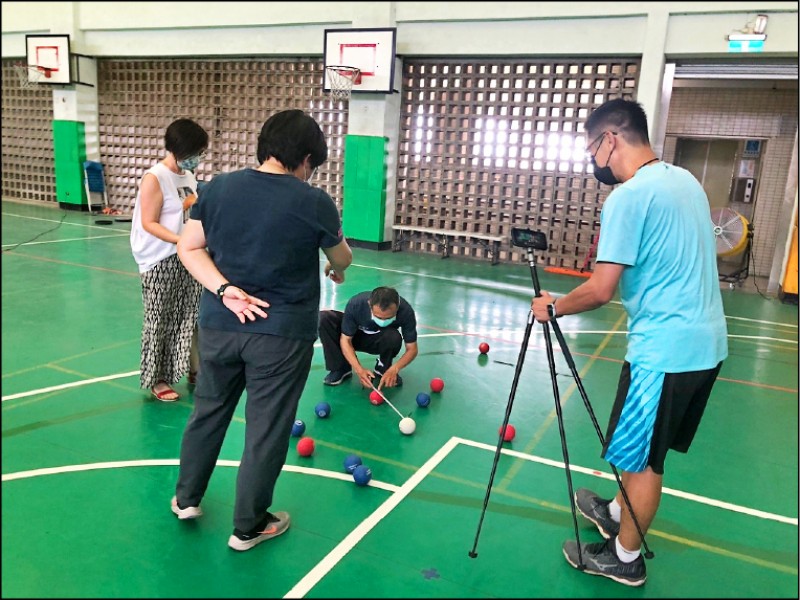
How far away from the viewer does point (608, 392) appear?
474 centimetres

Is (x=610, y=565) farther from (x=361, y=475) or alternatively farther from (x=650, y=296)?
(x=361, y=475)

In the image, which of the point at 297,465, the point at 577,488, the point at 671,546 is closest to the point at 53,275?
the point at 297,465

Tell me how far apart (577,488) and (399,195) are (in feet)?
28.4

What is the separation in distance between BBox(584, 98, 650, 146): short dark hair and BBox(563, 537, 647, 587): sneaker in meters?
1.58

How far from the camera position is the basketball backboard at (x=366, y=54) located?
10.2 m

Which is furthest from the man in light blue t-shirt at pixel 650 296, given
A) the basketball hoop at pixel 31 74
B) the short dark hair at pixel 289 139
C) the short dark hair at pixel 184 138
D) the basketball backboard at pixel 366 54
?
the basketball hoop at pixel 31 74

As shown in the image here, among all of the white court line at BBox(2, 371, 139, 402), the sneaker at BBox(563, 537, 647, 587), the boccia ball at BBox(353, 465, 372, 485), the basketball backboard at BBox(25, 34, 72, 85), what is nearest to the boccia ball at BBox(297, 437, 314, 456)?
the boccia ball at BBox(353, 465, 372, 485)

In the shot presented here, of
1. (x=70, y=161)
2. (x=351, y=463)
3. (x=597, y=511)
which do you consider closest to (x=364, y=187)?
(x=70, y=161)

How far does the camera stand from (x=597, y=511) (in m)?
2.91

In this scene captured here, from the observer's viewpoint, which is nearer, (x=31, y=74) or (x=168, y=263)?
(x=168, y=263)

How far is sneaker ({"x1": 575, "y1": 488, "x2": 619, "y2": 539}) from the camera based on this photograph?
2836 millimetres

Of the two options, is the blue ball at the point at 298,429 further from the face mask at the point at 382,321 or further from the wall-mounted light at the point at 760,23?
the wall-mounted light at the point at 760,23

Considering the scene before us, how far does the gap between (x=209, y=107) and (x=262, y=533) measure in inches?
467

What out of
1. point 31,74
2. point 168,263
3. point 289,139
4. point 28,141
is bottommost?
point 168,263
